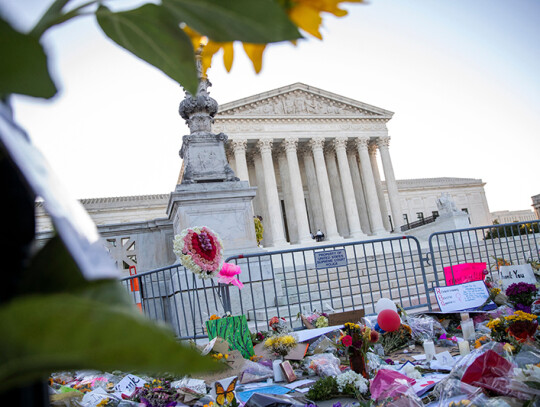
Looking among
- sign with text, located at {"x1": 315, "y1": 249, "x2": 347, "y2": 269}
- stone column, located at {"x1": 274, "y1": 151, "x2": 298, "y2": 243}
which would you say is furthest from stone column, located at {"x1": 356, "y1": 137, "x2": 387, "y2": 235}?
sign with text, located at {"x1": 315, "y1": 249, "x2": 347, "y2": 269}

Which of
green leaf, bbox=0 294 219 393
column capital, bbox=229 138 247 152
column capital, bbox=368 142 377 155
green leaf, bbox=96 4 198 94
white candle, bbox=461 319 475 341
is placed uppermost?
column capital, bbox=229 138 247 152

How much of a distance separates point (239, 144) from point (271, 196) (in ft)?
15.5

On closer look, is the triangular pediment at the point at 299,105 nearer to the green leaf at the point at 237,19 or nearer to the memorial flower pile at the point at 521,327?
the memorial flower pile at the point at 521,327

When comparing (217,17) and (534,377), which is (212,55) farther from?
(534,377)

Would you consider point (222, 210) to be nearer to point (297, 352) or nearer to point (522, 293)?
point (297, 352)

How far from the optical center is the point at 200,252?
3715mm

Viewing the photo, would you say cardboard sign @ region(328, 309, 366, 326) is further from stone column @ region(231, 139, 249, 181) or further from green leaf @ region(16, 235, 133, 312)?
stone column @ region(231, 139, 249, 181)

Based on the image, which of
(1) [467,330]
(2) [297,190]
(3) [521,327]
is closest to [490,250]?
(1) [467,330]

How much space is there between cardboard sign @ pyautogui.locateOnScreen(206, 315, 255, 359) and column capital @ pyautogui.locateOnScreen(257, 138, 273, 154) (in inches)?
1149

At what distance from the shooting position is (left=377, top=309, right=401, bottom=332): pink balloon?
4.16 m

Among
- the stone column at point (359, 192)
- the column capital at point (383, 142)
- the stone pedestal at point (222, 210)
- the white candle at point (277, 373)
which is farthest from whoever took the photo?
the column capital at point (383, 142)

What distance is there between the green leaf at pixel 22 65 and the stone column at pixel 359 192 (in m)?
36.4

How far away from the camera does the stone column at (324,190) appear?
1287 inches

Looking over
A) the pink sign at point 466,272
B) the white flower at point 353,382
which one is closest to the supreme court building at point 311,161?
the pink sign at point 466,272
